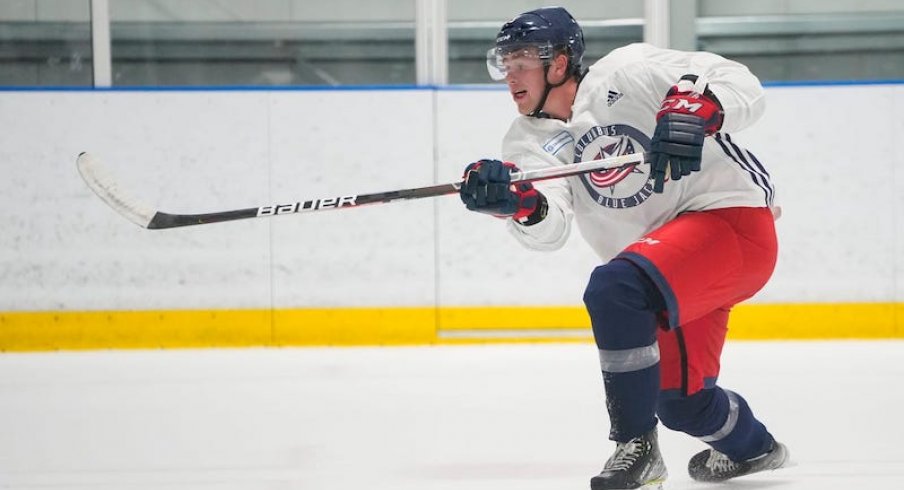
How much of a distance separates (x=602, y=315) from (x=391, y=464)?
32.3 inches

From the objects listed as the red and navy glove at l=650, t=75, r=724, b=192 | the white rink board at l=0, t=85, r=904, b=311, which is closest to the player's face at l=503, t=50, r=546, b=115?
the red and navy glove at l=650, t=75, r=724, b=192

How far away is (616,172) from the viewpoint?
2285 mm

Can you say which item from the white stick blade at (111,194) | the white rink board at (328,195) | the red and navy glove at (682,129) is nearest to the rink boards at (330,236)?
the white rink board at (328,195)

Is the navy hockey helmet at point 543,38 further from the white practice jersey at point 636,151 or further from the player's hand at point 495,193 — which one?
the player's hand at point 495,193

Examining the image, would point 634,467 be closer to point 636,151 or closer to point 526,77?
point 636,151

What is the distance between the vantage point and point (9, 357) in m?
4.89

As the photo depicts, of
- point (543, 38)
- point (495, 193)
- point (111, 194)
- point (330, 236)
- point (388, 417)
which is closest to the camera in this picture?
point (495, 193)

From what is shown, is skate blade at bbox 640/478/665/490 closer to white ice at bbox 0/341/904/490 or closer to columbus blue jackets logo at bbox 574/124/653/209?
white ice at bbox 0/341/904/490

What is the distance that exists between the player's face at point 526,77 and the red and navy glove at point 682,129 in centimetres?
33

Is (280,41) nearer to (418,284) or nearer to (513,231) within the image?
(418,284)

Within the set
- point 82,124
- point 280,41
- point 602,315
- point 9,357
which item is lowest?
point 9,357

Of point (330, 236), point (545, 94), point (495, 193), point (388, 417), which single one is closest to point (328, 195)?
point (330, 236)

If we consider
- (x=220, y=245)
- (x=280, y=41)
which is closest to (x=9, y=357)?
(x=220, y=245)

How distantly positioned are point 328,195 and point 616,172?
9.84ft
